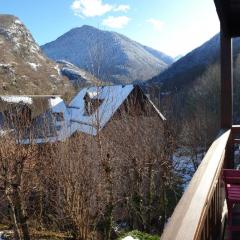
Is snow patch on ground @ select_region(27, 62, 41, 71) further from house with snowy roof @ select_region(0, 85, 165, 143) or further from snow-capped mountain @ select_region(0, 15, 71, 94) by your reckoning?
house with snowy roof @ select_region(0, 85, 165, 143)

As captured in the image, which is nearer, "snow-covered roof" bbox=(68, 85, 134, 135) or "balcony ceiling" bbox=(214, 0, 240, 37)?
"balcony ceiling" bbox=(214, 0, 240, 37)

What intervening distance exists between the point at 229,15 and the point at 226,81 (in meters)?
0.73

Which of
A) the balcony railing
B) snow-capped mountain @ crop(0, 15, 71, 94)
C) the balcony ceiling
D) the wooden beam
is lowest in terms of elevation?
the balcony railing

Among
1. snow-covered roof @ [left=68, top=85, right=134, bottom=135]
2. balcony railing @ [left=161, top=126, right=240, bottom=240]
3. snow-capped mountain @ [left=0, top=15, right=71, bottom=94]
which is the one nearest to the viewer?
balcony railing @ [left=161, top=126, right=240, bottom=240]

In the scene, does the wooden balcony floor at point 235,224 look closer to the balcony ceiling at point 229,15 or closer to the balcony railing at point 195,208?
the balcony railing at point 195,208

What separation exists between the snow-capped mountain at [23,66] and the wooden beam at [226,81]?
49.7 meters

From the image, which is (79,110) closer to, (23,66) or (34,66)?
(23,66)

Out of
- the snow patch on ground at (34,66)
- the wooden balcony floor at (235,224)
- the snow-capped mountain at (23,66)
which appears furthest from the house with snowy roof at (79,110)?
the snow patch on ground at (34,66)

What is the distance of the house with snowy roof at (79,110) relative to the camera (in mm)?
15319

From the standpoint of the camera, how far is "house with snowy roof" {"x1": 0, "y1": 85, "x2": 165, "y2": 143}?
15319mm

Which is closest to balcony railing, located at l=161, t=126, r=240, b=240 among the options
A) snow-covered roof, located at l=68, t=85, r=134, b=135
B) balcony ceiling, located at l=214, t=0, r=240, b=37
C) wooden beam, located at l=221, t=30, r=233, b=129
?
balcony ceiling, located at l=214, t=0, r=240, b=37

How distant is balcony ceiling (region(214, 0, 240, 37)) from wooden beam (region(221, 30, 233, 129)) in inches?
4.6

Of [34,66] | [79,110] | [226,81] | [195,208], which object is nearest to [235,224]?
[226,81]

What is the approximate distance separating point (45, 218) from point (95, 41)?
8001mm
